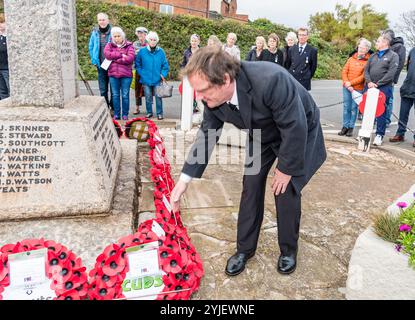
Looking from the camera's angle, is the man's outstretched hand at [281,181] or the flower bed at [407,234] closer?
the flower bed at [407,234]

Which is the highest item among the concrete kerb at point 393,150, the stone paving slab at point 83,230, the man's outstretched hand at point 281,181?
the man's outstretched hand at point 281,181

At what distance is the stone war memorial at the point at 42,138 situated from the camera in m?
2.90

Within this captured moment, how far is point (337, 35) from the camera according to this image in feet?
108

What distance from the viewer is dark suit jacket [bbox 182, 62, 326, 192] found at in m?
2.02

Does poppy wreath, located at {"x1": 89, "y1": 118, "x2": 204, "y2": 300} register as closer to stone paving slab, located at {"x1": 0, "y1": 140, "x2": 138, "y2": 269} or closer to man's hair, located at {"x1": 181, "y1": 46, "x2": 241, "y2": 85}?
stone paving slab, located at {"x1": 0, "y1": 140, "x2": 138, "y2": 269}

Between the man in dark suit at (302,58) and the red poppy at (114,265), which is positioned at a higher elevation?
the man in dark suit at (302,58)

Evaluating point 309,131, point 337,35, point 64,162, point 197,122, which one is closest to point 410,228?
point 309,131

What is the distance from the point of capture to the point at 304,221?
341 centimetres

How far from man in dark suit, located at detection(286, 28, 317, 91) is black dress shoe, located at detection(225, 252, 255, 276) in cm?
521

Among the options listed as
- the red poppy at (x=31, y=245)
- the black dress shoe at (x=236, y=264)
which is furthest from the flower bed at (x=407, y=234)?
the red poppy at (x=31, y=245)

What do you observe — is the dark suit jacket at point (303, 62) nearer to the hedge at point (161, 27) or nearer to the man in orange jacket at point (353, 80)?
the man in orange jacket at point (353, 80)

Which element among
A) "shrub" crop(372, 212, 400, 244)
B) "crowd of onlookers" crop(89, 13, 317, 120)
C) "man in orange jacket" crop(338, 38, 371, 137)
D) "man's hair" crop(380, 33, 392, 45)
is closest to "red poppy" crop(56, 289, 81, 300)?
"shrub" crop(372, 212, 400, 244)

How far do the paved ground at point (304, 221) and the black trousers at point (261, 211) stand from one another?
204 millimetres

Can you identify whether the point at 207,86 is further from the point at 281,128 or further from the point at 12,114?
the point at 12,114
